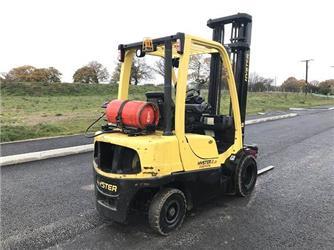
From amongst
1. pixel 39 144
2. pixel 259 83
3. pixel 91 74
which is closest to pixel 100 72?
pixel 91 74

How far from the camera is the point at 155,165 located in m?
4.03

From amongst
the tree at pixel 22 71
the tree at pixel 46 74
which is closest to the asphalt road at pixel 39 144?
the tree at pixel 46 74

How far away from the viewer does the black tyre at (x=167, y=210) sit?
13.7ft

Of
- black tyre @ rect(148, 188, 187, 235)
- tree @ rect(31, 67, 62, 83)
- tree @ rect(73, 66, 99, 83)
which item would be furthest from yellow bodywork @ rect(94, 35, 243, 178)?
tree @ rect(73, 66, 99, 83)

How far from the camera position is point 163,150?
4062 millimetres

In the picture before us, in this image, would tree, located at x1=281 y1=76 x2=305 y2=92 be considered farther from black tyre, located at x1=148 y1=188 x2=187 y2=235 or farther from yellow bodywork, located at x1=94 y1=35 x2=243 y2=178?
black tyre, located at x1=148 y1=188 x2=187 y2=235

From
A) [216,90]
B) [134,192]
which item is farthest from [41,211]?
[216,90]

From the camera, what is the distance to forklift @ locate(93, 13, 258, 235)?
411 centimetres

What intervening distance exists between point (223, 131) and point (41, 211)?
2.99 meters

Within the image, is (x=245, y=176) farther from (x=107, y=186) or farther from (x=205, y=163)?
(x=107, y=186)

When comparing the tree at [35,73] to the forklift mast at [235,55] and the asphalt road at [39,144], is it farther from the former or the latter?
the forklift mast at [235,55]

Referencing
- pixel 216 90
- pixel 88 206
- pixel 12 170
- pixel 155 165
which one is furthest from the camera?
pixel 12 170

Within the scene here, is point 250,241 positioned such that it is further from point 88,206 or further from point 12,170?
point 12,170

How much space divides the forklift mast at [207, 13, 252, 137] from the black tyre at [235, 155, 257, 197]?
705 mm
